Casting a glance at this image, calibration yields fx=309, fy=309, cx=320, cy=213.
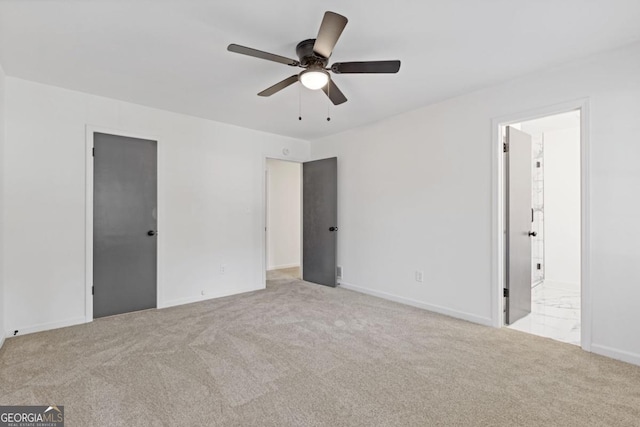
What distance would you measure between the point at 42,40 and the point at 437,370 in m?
3.93

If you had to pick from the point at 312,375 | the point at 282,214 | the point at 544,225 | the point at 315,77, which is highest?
the point at 315,77

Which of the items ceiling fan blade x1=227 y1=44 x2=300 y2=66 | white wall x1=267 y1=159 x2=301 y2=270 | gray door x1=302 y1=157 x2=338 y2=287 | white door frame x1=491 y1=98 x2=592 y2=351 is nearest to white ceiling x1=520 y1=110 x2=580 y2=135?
white door frame x1=491 y1=98 x2=592 y2=351

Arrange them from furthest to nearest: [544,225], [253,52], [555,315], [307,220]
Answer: [307,220]
[544,225]
[555,315]
[253,52]

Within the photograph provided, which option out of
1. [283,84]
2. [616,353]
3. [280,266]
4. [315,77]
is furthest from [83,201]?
[616,353]

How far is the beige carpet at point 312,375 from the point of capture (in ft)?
6.06

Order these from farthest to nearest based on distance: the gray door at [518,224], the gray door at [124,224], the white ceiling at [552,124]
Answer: the white ceiling at [552,124], the gray door at [124,224], the gray door at [518,224]

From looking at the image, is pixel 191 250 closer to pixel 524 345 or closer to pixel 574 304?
pixel 524 345

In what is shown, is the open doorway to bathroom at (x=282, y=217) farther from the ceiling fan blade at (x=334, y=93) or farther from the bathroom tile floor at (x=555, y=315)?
the bathroom tile floor at (x=555, y=315)

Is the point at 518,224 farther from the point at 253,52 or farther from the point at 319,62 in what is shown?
the point at 253,52

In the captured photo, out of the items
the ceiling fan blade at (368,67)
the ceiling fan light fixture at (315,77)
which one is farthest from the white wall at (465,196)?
the ceiling fan light fixture at (315,77)

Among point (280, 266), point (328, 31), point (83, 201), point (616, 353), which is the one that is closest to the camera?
Answer: point (328, 31)

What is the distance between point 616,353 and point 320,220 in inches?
149

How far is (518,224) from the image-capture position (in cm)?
348

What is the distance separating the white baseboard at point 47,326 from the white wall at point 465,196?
343cm
